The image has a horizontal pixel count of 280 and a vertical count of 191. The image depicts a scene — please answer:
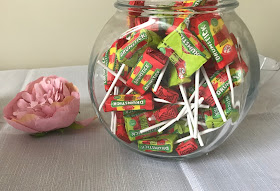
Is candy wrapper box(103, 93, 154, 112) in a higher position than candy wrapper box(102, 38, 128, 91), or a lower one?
lower

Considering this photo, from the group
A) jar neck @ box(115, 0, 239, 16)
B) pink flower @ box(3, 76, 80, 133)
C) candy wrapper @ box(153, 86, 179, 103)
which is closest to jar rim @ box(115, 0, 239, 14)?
jar neck @ box(115, 0, 239, 16)

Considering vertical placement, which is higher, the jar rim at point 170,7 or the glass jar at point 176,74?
the jar rim at point 170,7

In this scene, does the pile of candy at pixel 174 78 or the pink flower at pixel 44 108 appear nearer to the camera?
the pile of candy at pixel 174 78

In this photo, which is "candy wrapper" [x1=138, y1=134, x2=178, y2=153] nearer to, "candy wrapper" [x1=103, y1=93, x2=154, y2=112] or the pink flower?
"candy wrapper" [x1=103, y1=93, x2=154, y2=112]

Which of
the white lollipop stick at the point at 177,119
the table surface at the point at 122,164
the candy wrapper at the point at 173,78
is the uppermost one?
the candy wrapper at the point at 173,78

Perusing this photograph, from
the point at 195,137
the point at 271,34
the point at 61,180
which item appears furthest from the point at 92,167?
the point at 271,34

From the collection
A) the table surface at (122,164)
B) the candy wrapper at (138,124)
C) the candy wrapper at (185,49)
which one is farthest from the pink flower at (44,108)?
the candy wrapper at (185,49)

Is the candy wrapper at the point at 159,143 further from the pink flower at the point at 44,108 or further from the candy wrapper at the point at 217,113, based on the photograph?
the pink flower at the point at 44,108
